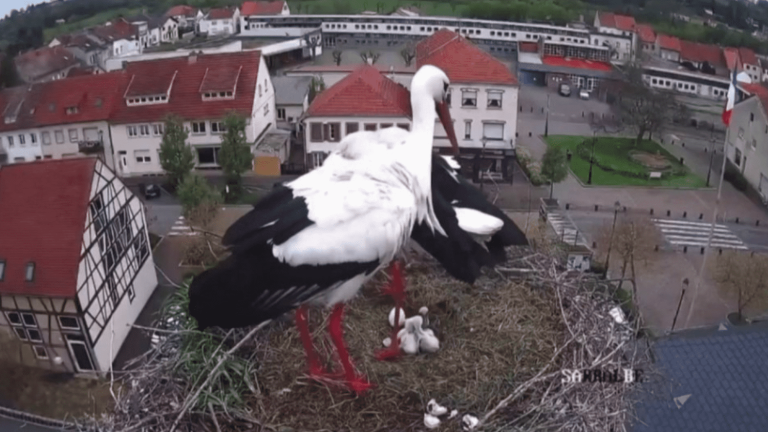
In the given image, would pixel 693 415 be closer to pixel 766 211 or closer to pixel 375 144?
pixel 375 144

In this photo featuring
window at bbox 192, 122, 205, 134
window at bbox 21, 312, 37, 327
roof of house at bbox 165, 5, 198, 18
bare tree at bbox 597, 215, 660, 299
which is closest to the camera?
window at bbox 21, 312, 37, 327

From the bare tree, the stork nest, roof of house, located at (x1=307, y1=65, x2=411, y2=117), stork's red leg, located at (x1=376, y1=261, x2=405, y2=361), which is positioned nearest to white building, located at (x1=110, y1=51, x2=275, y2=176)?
roof of house, located at (x1=307, y1=65, x2=411, y2=117)

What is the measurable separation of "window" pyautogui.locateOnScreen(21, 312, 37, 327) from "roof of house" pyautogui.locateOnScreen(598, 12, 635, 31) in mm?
29859

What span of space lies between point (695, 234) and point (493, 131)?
205 inches

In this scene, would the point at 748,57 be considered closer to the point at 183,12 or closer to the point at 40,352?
the point at 40,352

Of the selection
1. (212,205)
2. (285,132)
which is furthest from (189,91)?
(212,205)

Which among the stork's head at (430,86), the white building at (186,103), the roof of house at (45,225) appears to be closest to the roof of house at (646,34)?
the white building at (186,103)

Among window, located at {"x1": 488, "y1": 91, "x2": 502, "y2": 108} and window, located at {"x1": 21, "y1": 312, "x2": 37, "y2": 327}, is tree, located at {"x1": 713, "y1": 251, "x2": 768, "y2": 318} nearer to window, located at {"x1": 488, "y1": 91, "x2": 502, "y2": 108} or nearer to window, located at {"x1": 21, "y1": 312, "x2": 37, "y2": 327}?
window, located at {"x1": 488, "y1": 91, "x2": 502, "y2": 108}

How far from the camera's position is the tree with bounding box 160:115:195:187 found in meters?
15.9

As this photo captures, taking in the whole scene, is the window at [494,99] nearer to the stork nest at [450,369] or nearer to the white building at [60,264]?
the white building at [60,264]

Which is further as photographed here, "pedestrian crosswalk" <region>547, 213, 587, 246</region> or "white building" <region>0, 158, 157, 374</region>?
"pedestrian crosswalk" <region>547, 213, 587, 246</region>

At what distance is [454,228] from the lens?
3859mm

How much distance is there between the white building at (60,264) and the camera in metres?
9.21

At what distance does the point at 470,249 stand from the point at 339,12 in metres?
40.0
